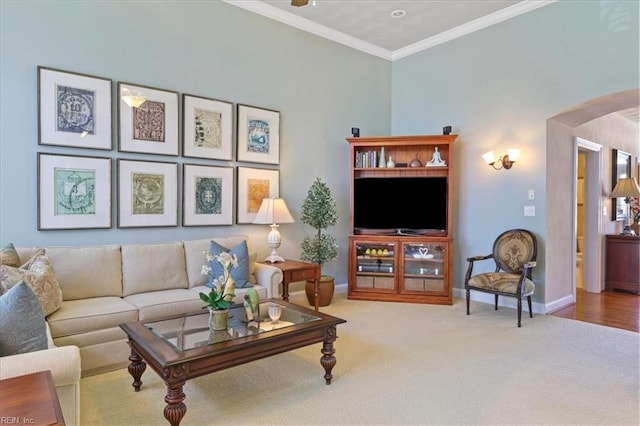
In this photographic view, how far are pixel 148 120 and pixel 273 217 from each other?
1.65m

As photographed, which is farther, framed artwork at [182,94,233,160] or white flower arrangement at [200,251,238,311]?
framed artwork at [182,94,233,160]

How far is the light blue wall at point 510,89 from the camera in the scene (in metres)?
4.11

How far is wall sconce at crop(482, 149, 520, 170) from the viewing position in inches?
189

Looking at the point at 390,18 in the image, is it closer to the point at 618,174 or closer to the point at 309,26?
the point at 309,26

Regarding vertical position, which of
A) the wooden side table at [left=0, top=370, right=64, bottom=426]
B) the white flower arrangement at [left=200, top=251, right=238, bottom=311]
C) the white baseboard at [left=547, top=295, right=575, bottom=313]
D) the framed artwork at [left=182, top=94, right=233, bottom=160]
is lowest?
the white baseboard at [left=547, top=295, right=575, bottom=313]

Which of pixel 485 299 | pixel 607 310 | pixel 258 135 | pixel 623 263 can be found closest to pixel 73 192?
pixel 258 135

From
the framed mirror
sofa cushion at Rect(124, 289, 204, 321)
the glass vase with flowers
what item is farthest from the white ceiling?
the glass vase with flowers

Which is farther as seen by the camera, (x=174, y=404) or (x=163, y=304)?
(x=163, y=304)

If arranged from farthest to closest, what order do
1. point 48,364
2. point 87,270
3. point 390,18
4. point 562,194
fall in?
point 390,18 < point 562,194 < point 87,270 < point 48,364

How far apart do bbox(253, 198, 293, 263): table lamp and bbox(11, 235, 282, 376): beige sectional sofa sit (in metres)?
0.38

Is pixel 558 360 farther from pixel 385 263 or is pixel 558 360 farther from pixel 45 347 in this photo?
pixel 45 347

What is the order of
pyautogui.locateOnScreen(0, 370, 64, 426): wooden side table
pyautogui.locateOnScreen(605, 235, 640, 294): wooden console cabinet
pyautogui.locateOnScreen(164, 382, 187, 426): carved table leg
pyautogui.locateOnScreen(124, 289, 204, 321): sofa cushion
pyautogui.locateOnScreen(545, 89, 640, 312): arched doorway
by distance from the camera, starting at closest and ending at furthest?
pyautogui.locateOnScreen(0, 370, 64, 426): wooden side table, pyautogui.locateOnScreen(164, 382, 187, 426): carved table leg, pyautogui.locateOnScreen(124, 289, 204, 321): sofa cushion, pyautogui.locateOnScreen(545, 89, 640, 312): arched doorway, pyautogui.locateOnScreen(605, 235, 640, 294): wooden console cabinet

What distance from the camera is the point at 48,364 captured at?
162 centimetres

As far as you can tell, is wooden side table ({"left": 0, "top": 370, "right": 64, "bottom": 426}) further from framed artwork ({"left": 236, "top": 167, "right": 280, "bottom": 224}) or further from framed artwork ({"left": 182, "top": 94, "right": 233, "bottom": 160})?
framed artwork ({"left": 236, "top": 167, "right": 280, "bottom": 224})
